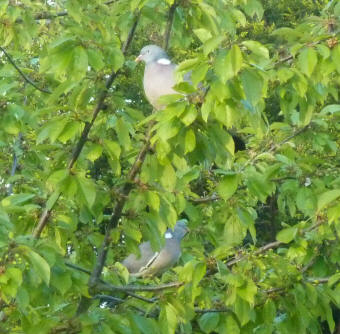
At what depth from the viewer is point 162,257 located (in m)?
5.10

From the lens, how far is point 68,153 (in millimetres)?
3229

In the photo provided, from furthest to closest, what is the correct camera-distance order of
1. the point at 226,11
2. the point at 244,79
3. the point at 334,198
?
the point at 226,11
the point at 334,198
the point at 244,79

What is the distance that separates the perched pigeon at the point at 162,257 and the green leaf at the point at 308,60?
2.14m

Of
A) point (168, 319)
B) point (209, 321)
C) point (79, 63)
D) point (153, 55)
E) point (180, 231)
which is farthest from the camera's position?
point (180, 231)

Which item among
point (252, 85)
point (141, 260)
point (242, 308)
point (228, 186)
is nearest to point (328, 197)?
point (228, 186)

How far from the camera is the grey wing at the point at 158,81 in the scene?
3615mm

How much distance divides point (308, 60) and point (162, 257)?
252cm

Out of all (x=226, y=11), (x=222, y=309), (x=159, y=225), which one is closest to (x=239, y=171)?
(x=159, y=225)

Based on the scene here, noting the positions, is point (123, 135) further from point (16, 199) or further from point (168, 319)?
point (168, 319)

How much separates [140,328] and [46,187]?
25.3 inches

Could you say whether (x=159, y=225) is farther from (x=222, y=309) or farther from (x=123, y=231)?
(x=222, y=309)

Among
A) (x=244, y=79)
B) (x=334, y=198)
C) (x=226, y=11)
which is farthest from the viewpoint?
(x=226, y=11)

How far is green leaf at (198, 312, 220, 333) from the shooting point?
3.33m

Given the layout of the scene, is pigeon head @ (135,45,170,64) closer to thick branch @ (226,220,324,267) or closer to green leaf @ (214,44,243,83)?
thick branch @ (226,220,324,267)
